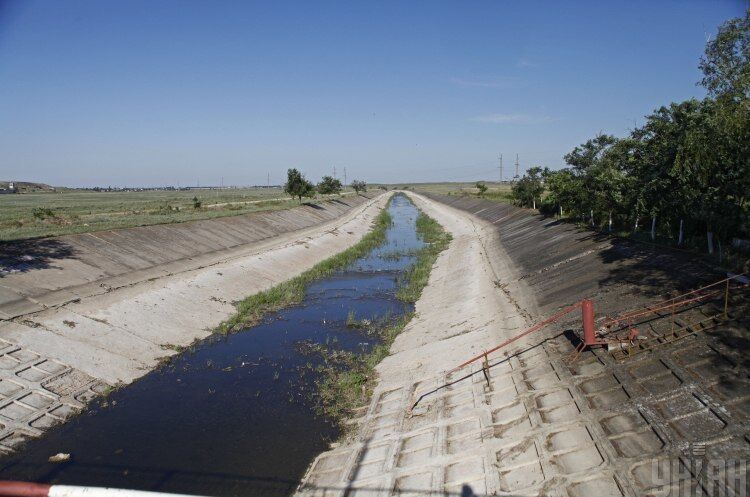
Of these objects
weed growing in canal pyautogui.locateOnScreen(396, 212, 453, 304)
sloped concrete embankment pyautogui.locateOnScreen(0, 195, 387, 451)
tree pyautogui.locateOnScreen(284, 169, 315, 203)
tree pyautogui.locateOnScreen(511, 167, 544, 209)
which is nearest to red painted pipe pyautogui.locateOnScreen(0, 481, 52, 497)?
sloped concrete embankment pyautogui.locateOnScreen(0, 195, 387, 451)

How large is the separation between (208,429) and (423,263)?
2568 cm

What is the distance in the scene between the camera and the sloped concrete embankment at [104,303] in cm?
1318

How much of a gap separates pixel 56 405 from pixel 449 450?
1092 centimetres

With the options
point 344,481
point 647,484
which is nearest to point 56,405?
point 344,481

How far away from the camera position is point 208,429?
12.1 m

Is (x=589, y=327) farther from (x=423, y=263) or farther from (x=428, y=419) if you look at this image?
(x=423, y=263)

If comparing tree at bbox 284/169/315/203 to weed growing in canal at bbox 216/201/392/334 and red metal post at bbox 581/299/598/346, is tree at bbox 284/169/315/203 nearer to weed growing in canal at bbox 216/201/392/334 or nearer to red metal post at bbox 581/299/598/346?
weed growing in canal at bbox 216/201/392/334

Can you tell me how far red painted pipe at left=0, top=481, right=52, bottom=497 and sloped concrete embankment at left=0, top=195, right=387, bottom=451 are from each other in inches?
393

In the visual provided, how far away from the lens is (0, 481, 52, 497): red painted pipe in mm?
3273

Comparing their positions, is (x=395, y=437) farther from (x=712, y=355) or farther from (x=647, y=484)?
(x=712, y=355)

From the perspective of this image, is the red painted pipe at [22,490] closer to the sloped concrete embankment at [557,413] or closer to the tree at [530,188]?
the sloped concrete embankment at [557,413]

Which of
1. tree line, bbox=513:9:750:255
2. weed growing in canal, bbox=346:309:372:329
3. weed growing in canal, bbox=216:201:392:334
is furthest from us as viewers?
weed growing in canal, bbox=216:201:392:334

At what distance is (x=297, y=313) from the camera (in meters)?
23.2

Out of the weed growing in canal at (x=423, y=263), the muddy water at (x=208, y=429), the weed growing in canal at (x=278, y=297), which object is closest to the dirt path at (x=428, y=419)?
the muddy water at (x=208, y=429)
